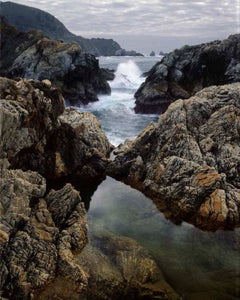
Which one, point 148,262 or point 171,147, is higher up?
point 171,147

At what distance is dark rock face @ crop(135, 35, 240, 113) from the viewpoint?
70.4 meters

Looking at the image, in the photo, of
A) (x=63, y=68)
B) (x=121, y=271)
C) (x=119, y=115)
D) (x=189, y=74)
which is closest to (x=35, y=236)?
(x=121, y=271)

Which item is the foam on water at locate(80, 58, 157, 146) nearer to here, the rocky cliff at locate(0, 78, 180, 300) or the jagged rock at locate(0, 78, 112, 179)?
→ the jagged rock at locate(0, 78, 112, 179)

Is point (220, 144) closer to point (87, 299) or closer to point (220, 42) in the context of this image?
point (87, 299)

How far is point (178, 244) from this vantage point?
2523 centimetres

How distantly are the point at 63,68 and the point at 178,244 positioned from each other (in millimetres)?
57381

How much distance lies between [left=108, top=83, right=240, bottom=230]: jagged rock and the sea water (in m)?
1.22

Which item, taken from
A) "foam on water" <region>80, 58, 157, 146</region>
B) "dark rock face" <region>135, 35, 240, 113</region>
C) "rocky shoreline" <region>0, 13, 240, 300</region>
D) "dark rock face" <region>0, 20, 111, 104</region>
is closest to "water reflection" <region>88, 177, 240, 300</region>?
"rocky shoreline" <region>0, 13, 240, 300</region>

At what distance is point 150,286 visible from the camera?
20.7 m

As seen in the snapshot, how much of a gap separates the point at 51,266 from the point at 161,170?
14.7 meters

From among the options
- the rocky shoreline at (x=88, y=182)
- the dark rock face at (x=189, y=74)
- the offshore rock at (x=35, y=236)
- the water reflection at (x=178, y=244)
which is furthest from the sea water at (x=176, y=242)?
the dark rock face at (x=189, y=74)

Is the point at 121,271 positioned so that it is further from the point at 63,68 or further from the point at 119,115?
the point at 63,68

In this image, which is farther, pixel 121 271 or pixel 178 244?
pixel 178 244

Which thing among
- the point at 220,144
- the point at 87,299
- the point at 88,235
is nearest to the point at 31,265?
the point at 87,299
